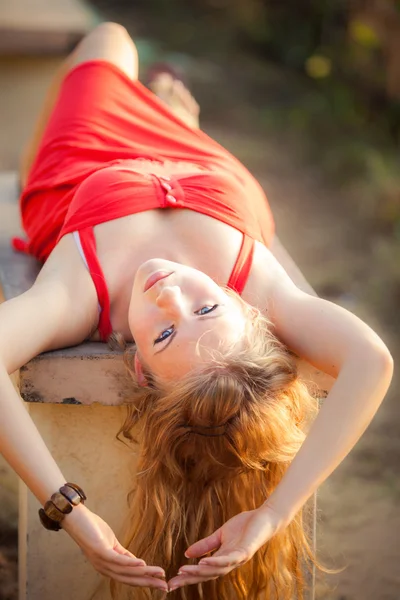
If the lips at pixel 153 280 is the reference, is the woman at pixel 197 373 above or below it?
below

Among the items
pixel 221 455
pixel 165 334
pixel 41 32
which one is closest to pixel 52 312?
pixel 165 334

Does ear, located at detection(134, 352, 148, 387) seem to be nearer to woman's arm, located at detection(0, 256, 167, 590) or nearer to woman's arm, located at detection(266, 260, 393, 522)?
woman's arm, located at detection(0, 256, 167, 590)

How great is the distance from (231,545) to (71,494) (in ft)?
1.12

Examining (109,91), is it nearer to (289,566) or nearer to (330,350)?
(330,350)

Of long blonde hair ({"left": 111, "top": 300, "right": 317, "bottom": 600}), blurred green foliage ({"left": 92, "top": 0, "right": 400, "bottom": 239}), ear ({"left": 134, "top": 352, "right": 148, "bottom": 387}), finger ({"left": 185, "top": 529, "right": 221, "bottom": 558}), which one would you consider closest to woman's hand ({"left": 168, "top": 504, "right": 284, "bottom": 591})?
finger ({"left": 185, "top": 529, "right": 221, "bottom": 558})

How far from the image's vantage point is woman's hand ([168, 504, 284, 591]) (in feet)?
5.99

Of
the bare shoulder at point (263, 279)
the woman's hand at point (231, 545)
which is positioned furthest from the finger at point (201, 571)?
the bare shoulder at point (263, 279)

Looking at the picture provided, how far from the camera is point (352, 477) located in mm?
3129

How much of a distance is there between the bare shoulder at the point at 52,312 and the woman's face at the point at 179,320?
184 millimetres

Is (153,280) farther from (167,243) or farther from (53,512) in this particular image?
(53,512)

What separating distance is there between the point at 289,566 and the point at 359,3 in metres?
4.82

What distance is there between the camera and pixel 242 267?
2312mm

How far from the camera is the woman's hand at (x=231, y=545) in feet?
5.99

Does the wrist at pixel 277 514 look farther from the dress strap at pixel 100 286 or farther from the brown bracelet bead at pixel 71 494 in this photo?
the dress strap at pixel 100 286
